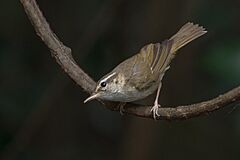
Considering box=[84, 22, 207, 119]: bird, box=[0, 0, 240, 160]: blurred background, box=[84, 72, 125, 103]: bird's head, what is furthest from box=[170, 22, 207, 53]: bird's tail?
box=[0, 0, 240, 160]: blurred background

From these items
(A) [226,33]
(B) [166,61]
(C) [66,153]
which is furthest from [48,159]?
(B) [166,61]

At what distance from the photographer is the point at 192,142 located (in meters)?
5.08

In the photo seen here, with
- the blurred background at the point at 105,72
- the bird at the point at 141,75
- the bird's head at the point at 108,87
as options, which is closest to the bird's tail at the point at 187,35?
the bird at the point at 141,75

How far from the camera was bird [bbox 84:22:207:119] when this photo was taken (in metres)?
2.87

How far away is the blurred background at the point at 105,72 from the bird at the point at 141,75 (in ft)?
2.61

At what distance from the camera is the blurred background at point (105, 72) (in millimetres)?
4148

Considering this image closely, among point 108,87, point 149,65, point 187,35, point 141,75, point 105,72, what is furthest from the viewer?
point 105,72

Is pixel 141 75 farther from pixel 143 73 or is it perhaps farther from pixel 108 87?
pixel 108 87

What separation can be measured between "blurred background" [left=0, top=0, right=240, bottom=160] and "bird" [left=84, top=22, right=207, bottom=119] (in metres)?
0.79

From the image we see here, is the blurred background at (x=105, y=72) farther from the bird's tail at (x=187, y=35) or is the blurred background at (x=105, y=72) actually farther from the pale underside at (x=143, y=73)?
the pale underside at (x=143, y=73)

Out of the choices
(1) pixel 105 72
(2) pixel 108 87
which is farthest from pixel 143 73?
(1) pixel 105 72

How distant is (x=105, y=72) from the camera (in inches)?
178

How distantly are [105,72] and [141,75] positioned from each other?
151cm

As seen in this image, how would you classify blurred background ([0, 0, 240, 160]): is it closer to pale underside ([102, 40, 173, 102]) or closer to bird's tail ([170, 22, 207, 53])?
bird's tail ([170, 22, 207, 53])
